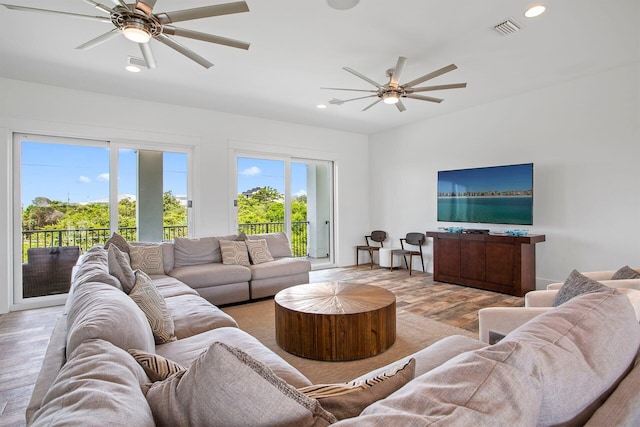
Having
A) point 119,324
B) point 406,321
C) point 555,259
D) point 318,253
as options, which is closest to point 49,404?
point 119,324

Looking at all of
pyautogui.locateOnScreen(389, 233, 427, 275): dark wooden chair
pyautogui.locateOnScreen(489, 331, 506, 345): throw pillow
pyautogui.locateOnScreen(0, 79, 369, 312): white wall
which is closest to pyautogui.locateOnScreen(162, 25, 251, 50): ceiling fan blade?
pyautogui.locateOnScreen(489, 331, 506, 345): throw pillow

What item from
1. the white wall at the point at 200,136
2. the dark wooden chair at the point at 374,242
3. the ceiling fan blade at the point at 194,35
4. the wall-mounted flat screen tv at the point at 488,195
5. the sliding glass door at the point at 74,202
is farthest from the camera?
the dark wooden chair at the point at 374,242

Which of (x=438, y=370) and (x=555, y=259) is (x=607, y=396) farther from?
(x=555, y=259)

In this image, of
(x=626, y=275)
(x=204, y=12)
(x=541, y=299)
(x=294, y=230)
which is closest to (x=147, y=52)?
(x=204, y=12)

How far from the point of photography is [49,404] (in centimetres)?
75

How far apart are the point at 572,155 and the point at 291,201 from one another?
4.39 meters

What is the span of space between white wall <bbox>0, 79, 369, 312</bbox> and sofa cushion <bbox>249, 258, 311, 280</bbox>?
1.40 m

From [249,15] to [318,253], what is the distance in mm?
4870

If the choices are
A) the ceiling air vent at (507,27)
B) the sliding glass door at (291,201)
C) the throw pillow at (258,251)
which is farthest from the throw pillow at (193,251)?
the ceiling air vent at (507,27)

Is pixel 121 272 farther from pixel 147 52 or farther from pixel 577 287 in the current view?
pixel 577 287

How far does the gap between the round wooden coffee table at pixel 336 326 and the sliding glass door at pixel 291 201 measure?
3.23 meters

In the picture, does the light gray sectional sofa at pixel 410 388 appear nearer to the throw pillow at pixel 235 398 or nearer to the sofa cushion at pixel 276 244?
the throw pillow at pixel 235 398

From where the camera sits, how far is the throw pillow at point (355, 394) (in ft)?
2.58

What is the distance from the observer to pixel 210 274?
13.1 ft
